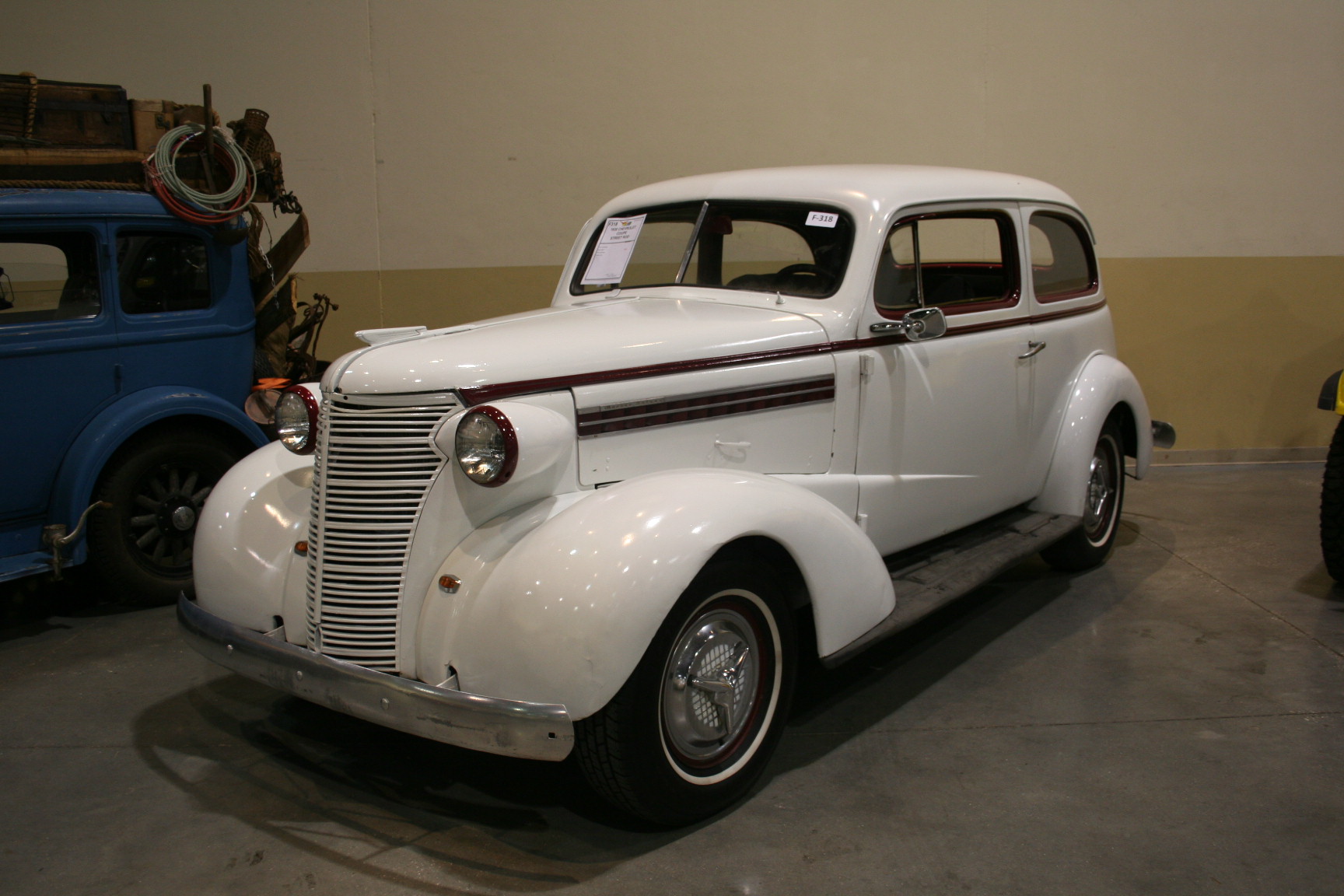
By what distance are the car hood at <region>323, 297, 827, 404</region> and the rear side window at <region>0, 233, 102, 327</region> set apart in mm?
2045

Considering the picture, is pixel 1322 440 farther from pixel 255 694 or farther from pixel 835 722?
pixel 255 694

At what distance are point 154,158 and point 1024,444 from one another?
12.5 feet

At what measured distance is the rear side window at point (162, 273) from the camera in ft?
13.9

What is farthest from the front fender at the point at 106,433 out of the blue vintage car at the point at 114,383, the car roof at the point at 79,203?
the car roof at the point at 79,203

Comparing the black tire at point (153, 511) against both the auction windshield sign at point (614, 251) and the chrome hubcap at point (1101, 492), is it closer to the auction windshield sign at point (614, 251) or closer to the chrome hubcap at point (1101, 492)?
the auction windshield sign at point (614, 251)

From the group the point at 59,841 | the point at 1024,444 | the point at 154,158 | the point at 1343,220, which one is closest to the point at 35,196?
the point at 154,158

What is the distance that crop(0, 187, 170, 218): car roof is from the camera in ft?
12.8

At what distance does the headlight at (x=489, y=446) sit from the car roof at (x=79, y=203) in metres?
2.67

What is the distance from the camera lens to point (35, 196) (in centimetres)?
396

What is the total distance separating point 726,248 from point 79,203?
8.64 feet

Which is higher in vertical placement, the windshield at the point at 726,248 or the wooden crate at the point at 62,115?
the wooden crate at the point at 62,115

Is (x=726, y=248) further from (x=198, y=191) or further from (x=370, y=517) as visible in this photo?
(x=198, y=191)

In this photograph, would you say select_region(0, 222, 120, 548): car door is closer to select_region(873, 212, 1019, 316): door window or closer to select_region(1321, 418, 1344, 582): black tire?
select_region(873, 212, 1019, 316): door window

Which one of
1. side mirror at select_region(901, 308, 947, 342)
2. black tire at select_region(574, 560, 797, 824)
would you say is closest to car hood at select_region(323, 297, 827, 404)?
side mirror at select_region(901, 308, 947, 342)
